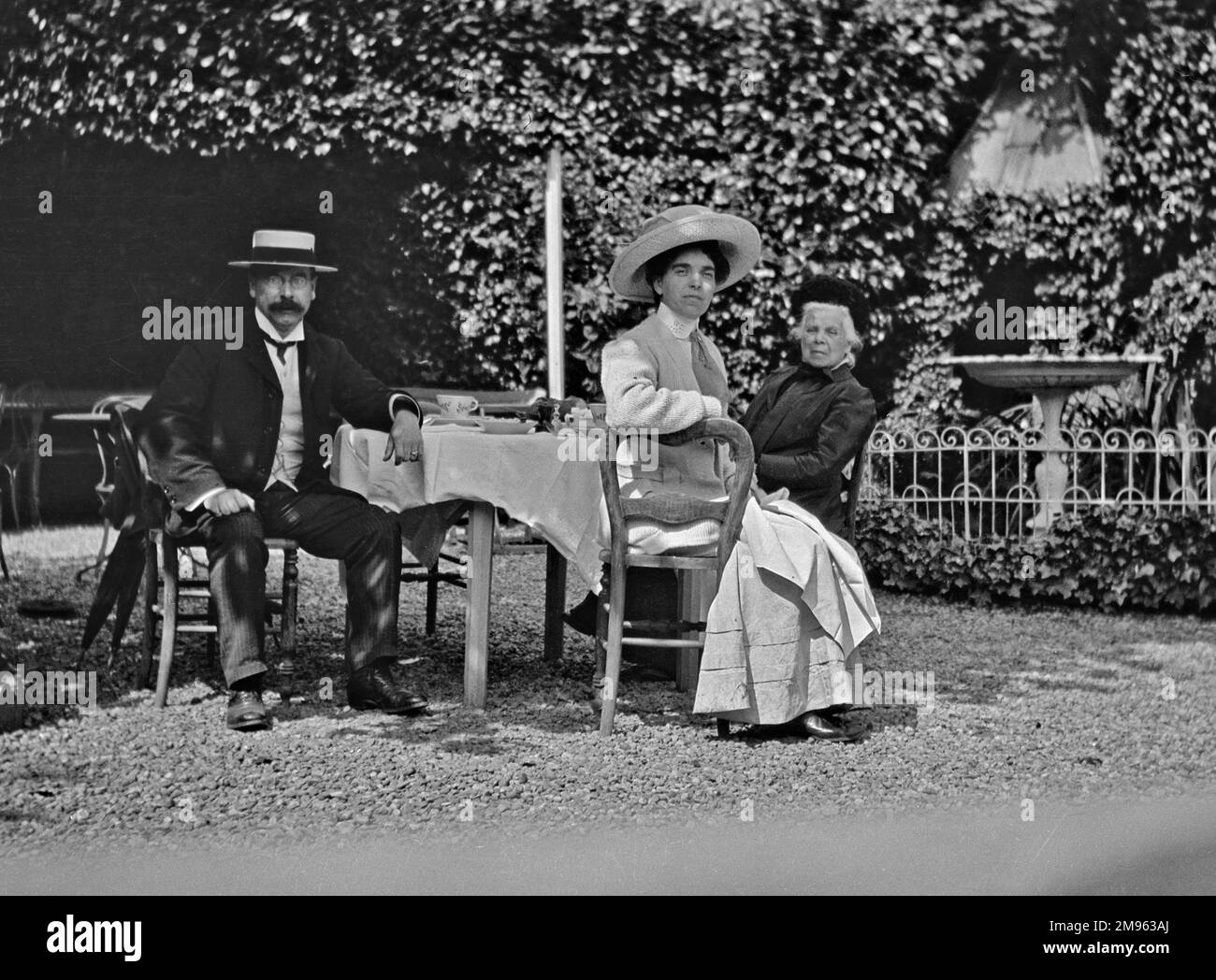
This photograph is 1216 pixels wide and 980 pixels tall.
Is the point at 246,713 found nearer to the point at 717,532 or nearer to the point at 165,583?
the point at 165,583

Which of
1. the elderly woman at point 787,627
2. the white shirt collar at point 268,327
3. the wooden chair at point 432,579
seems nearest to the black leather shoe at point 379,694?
the wooden chair at point 432,579

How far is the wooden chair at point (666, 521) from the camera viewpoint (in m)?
4.75

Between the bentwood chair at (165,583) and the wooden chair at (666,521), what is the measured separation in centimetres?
118

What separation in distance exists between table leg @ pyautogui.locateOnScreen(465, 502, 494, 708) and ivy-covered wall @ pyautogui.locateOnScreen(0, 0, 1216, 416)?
248 centimetres

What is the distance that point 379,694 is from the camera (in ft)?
16.8

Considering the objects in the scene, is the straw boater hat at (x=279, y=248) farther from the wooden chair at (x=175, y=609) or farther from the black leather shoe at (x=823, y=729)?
the black leather shoe at (x=823, y=729)

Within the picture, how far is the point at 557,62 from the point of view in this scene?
24.8 ft

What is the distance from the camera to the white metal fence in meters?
7.86

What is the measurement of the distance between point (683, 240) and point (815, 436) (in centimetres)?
90

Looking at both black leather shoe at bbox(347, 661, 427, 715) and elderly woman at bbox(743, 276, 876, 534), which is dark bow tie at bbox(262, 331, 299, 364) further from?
elderly woman at bbox(743, 276, 876, 534)

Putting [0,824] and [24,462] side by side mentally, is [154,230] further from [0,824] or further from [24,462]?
[0,824]

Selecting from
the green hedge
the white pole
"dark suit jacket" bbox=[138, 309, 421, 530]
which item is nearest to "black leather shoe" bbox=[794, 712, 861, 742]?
"dark suit jacket" bbox=[138, 309, 421, 530]

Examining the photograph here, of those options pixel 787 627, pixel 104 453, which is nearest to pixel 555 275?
pixel 104 453

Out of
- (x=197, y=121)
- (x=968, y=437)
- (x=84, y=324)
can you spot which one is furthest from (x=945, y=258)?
(x=84, y=324)
